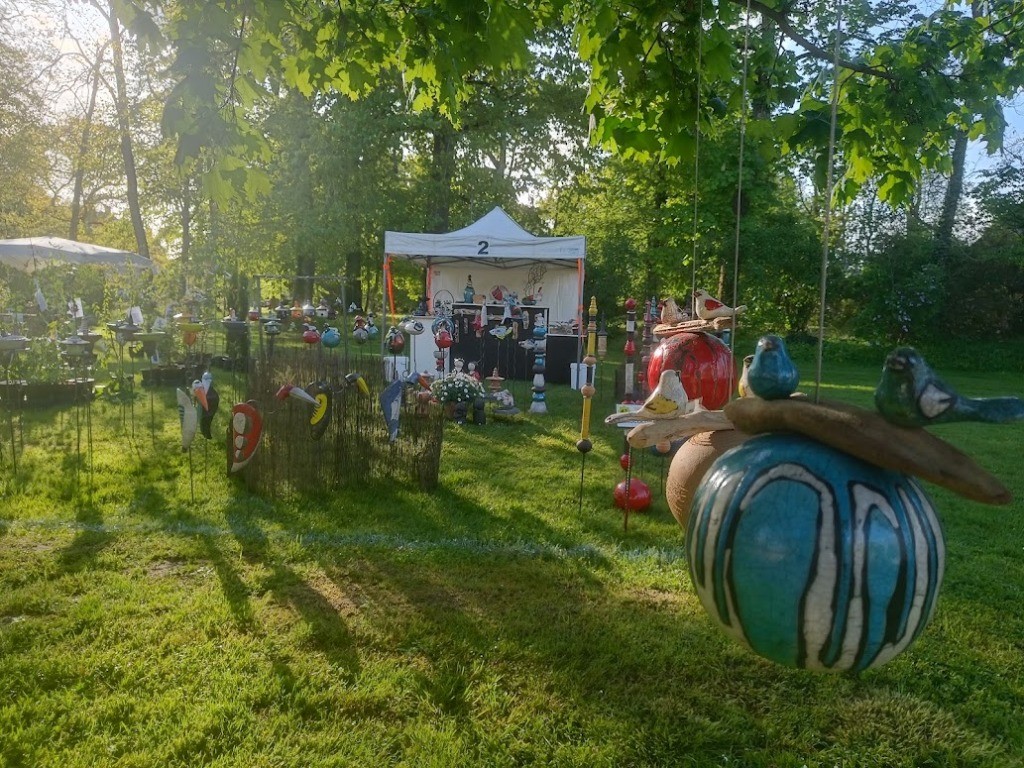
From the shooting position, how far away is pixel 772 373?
1378mm

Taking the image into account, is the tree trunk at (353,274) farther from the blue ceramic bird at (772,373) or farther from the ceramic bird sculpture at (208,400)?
the blue ceramic bird at (772,373)

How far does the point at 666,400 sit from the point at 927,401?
3.05 feet

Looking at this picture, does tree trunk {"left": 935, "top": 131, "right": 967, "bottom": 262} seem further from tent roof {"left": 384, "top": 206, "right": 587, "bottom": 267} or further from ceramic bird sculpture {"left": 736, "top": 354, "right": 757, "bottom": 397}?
ceramic bird sculpture {"left": 736, "top": 354, "right": 757, "bottom": 397}

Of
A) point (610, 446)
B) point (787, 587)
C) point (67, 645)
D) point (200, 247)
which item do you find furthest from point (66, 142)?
point (787, 587)

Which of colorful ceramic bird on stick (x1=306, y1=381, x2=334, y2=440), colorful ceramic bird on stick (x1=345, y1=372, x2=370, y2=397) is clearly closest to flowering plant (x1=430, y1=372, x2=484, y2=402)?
colorful ceramic bird on stick (x1=345, y1=372, x2=370, y2=397)

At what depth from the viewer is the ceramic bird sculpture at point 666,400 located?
2026 millimetres

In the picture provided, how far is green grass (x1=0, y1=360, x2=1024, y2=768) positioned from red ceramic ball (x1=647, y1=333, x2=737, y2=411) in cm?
174

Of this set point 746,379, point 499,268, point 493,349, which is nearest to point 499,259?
point 499,268

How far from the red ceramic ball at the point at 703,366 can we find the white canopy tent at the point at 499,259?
11.0 meters

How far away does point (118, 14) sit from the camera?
11.7ft

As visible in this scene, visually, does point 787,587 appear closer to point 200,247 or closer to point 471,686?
point 471,686

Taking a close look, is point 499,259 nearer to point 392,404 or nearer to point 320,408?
point 392,404

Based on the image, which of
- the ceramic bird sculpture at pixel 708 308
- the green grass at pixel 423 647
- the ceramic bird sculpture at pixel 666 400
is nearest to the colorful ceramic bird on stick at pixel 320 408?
the green grass at pixel 423 647

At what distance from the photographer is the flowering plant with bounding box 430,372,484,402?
1051cm
